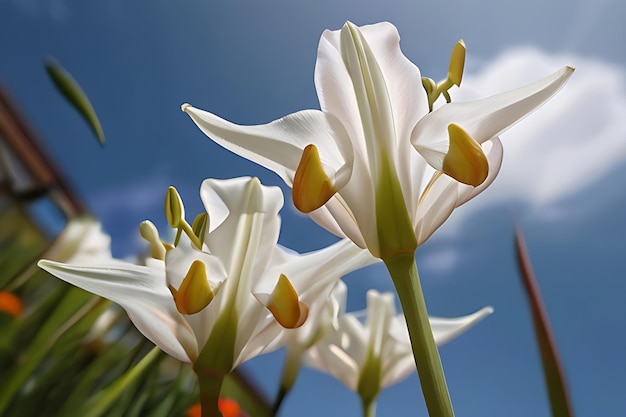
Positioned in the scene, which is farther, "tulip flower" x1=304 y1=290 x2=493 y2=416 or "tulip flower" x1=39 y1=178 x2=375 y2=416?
"tulip flower" x1=304 y1=290 x2=493 y2=416

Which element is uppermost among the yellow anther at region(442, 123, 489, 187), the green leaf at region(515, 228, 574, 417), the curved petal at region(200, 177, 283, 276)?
the curved petal at region(200, 177, 283, 276)

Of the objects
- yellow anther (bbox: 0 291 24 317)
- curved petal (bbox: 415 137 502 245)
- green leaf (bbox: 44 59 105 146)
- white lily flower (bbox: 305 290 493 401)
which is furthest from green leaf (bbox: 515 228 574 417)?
yellow anther (bbox: 0 291 24 317)

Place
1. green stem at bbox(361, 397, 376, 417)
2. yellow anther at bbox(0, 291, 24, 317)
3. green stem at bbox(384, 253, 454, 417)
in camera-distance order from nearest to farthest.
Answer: green stem at bbox(384, 253, 454, 417), green stem at bbox(361, 397, 376, 417), yellow anther at bbox(0, 291, 24, 317)

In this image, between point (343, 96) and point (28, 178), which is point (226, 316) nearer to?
point (343, 96)

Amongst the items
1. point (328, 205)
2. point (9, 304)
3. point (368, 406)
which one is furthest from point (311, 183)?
point (9, 304)

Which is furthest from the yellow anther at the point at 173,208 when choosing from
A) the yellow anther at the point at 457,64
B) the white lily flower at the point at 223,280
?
the yellow anther at the point at 457,64

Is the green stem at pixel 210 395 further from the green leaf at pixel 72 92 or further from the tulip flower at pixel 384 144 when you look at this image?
the green leaf at pixel 72 92

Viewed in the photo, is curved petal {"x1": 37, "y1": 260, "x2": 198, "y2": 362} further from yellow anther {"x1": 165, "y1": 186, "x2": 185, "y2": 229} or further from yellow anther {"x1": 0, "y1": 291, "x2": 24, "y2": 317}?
yellow anther {"x1": 0, "y1": 291, "x2": 24, "y2": 317}

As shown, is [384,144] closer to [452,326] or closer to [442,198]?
[442,198]
